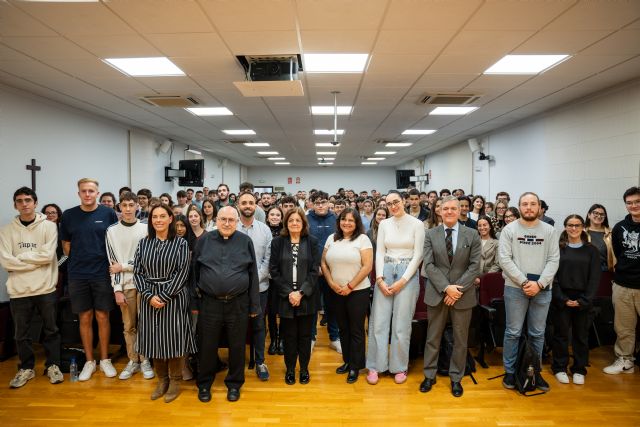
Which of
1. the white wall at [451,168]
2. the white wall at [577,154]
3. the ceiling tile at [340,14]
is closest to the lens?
the ceiling tile at [340,14]

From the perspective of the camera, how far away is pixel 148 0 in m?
2.77

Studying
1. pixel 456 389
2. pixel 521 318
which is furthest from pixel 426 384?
pixel 521 318

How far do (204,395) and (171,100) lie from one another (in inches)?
171

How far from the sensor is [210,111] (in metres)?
6.61

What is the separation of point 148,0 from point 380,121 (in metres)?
5.44

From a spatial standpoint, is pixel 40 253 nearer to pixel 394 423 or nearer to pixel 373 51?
pixel 394 423

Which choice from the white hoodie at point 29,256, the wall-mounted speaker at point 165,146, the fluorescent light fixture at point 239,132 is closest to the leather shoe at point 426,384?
the white hoodie at point 29,256

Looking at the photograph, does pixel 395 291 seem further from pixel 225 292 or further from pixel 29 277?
pixel 29 277

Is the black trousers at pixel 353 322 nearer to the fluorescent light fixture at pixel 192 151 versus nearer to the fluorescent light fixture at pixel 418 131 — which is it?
the fluorescent light fixture at pixel 418 131

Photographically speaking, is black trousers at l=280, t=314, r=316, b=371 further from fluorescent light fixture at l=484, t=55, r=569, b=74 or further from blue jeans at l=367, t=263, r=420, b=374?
fluorescent light fixture at l=484, t=55, r=569, b=74

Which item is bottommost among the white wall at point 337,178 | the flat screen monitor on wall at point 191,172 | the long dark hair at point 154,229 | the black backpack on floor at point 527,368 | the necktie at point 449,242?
the black backpack on floor at point 527,368

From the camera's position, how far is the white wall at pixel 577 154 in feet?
16.7

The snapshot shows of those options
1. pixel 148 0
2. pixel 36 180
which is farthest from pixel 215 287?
pixel 36 180

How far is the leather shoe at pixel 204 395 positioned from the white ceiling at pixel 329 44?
10.1 ft
